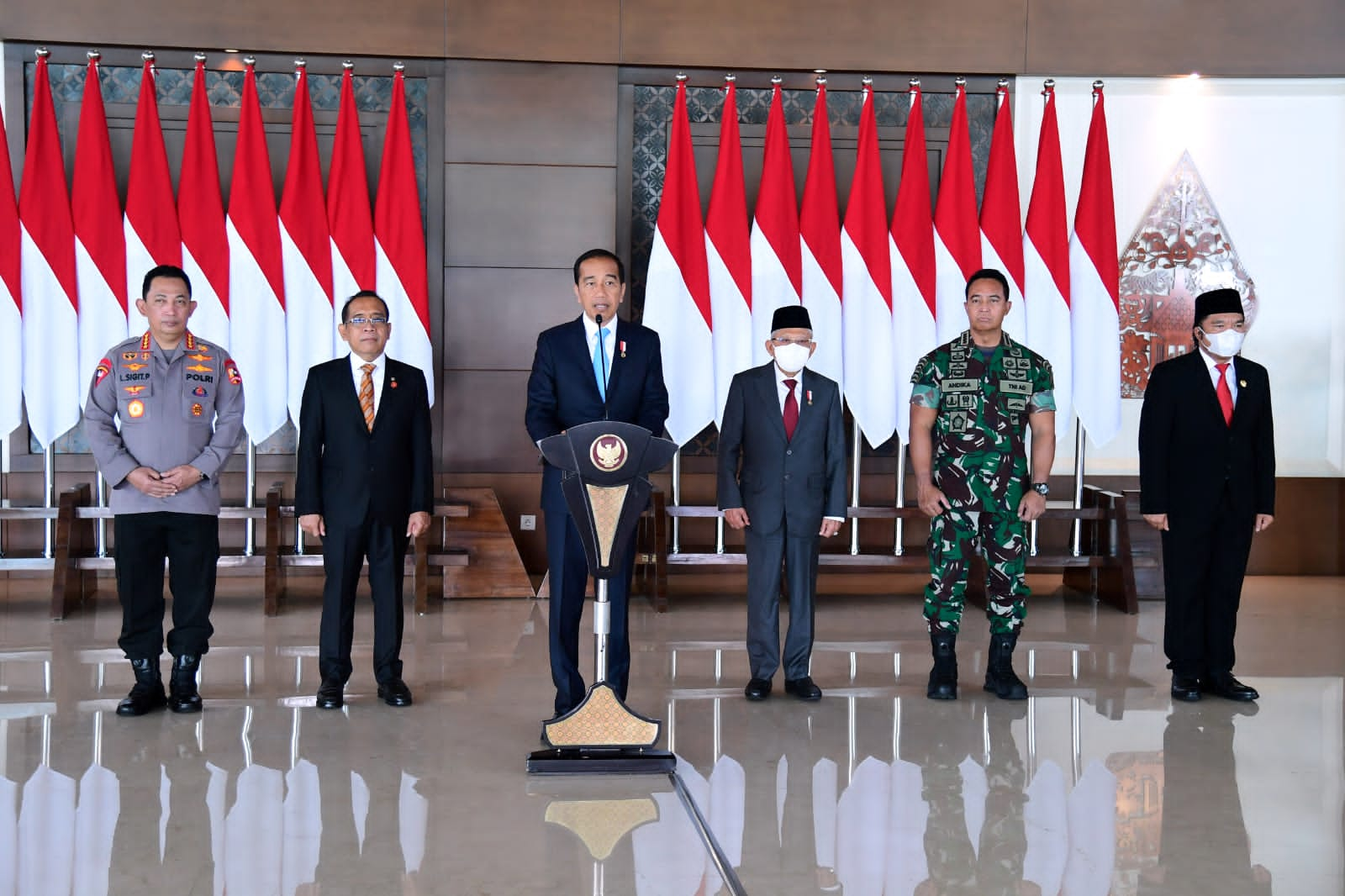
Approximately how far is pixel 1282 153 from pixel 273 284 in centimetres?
582

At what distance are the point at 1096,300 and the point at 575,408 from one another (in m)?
3.79

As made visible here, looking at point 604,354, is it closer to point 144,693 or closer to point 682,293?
point 144,693

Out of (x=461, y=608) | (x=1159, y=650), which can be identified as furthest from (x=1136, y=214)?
(x=461, y=608)

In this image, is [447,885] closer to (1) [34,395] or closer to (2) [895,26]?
(1) [34,395]

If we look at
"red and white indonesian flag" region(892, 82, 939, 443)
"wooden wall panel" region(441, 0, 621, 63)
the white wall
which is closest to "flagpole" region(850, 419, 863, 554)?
"red and white indonesian flag" region(892, 82, 939, 443)

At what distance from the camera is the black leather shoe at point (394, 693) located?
405 cm

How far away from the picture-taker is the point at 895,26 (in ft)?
21.5

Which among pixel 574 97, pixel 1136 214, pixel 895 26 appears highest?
pixel 895 26

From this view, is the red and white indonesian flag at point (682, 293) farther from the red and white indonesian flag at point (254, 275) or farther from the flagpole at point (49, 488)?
the flagpole at point (49, 488)

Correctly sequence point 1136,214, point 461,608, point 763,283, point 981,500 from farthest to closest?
point 1136,214
point 763,283
point 461,608
point 981,500

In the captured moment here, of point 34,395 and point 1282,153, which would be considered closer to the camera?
point 34,395

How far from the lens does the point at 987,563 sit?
13.8 feet

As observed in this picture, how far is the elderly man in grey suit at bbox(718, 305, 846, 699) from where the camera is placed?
4.19 m

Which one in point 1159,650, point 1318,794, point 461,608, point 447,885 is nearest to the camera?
point 447,885
